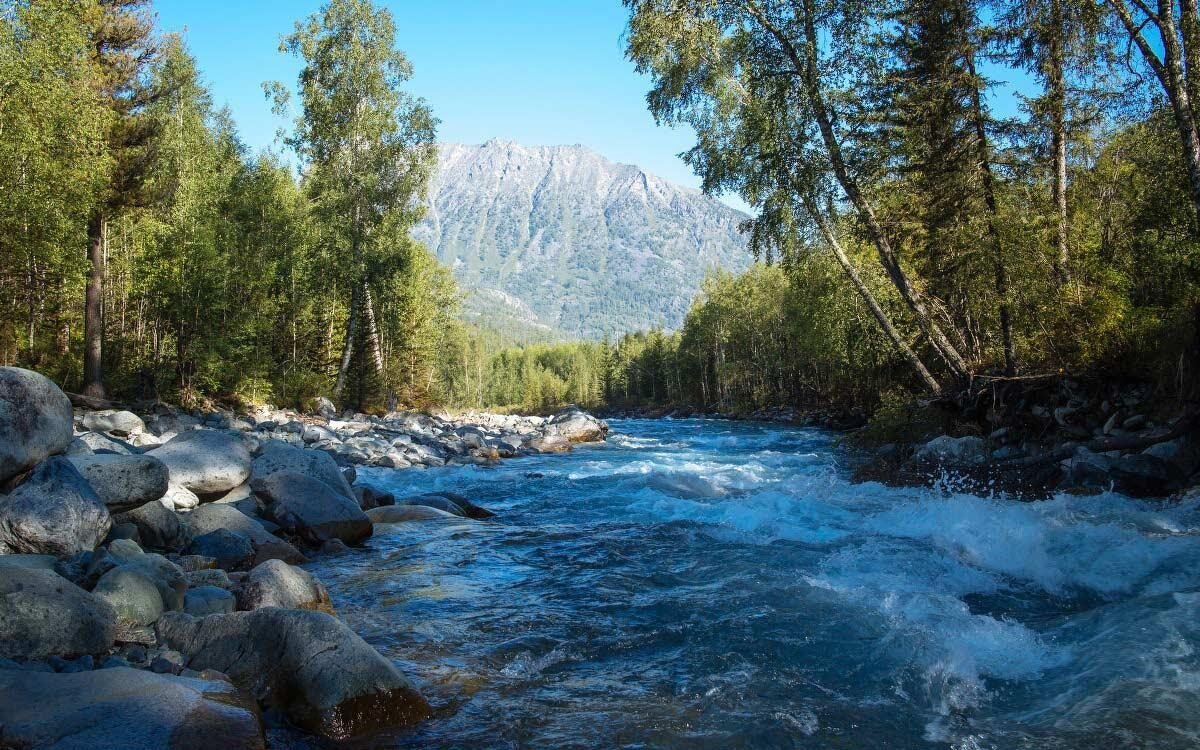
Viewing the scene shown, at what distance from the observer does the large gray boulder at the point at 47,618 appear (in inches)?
155

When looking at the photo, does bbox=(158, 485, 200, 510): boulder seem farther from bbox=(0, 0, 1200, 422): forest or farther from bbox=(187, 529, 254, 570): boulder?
bbox=(0, 0, 1200, 422): forest

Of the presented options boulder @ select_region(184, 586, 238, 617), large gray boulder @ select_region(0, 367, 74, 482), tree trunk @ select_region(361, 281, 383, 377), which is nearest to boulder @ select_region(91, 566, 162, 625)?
boulder @ select_region(184, 586, 238, 617)

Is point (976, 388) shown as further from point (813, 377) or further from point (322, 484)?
point (813, 377)

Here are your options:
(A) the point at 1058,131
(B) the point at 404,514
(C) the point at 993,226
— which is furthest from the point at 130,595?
(A) the point at 1058,131

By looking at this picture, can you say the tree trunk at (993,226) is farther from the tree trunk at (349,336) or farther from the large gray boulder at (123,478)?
the tree trunk at (349,336)

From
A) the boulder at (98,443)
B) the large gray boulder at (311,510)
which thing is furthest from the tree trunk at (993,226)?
the boulder at (98,443)

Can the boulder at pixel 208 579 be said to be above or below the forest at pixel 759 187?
below

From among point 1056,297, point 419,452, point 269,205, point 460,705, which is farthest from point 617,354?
point 460,705

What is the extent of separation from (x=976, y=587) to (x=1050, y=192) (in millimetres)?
11122

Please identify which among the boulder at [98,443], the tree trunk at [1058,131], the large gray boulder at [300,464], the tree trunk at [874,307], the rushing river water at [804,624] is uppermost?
the tree trunk at [1058,131]

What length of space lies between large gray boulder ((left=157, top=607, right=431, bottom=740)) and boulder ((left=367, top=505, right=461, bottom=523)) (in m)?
5.70

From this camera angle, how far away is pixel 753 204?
14859 millimetres

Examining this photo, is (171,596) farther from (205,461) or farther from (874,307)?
(874,307)

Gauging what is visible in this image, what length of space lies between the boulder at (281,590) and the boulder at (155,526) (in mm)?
1795
